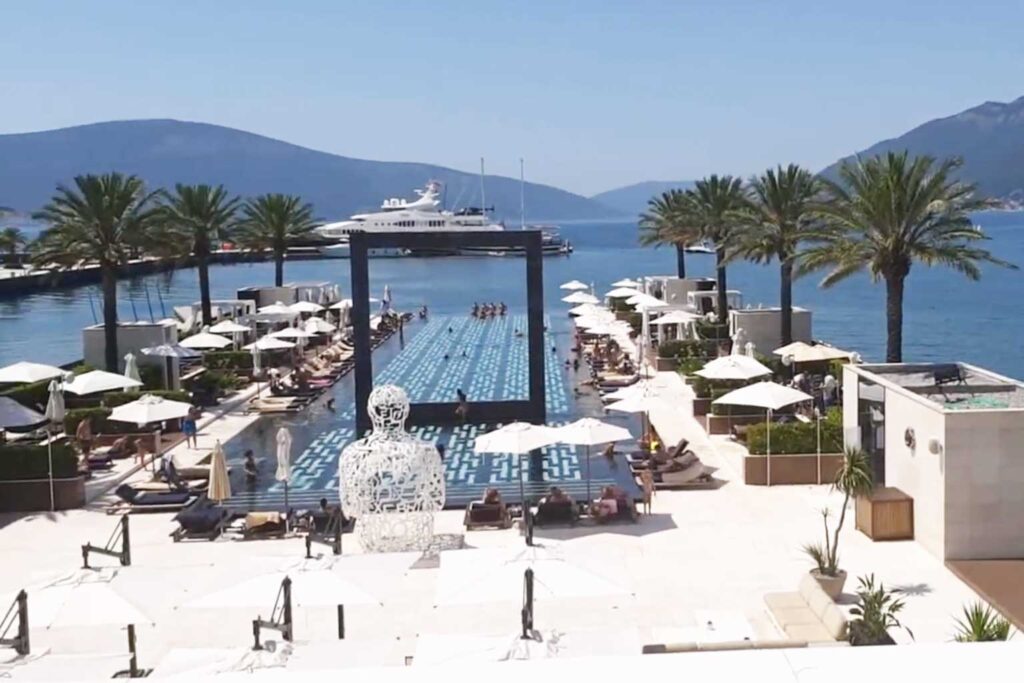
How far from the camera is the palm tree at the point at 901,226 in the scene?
21906 millimetres

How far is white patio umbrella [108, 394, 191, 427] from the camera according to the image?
20.5 meters

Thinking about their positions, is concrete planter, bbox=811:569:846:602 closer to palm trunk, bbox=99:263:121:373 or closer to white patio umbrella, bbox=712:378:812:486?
white patio umbrella, bbox=712:378:812:486

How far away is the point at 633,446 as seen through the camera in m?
22.2

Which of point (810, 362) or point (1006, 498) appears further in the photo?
point (810, 362)

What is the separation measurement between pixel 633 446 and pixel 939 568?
8999 millimetres

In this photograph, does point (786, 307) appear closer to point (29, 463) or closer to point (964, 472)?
point (964, 472)

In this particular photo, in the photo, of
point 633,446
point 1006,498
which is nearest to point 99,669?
point 1006,498

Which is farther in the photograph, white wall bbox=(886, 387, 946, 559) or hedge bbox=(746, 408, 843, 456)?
hedge bbox=(746, 408, 843, 456)

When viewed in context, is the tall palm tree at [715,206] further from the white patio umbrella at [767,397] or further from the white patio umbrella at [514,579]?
the white patio umbrella at [514,579]

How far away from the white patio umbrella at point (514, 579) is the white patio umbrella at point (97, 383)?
14.5 m

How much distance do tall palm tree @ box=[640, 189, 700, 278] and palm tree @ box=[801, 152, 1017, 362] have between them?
823 inches

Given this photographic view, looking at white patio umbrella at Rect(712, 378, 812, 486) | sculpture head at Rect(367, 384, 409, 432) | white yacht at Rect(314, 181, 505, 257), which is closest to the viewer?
sculpture head at Rect(367, 384, 409, 432)

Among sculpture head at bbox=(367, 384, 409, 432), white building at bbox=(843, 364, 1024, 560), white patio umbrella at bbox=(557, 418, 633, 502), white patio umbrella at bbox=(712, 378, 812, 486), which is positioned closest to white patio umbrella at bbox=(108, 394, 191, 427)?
sculpture head at bbox=(367, 384, 409, 432)

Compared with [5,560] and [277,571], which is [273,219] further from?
[277,571]
